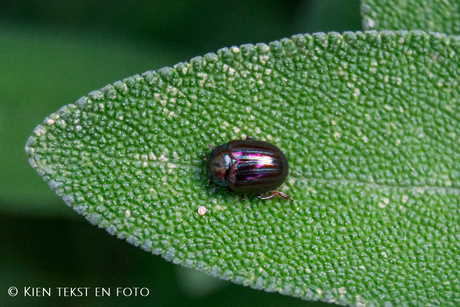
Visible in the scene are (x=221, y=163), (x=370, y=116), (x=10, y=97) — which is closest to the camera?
(x=221, y=163)

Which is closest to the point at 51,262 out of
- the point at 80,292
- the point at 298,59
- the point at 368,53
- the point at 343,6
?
the point at 80,292

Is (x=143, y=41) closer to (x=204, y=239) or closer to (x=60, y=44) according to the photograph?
(x=60, y=44)

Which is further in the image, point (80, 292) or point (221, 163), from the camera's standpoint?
point (80, 292)

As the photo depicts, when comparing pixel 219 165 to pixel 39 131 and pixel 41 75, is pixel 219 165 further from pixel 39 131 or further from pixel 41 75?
pixel 41 75

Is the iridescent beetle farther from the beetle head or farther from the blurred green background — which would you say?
the blurred green background

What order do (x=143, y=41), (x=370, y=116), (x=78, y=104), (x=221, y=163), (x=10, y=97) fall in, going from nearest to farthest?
(x=78, y=104), (x=221, y=163), (x=370, y=116), (x=10, y=97), (x=143, y=41)

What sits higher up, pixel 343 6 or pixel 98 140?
pixel 343 6
